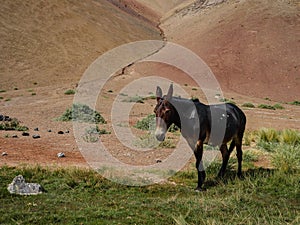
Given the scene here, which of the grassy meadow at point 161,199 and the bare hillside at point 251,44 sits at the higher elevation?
the bare hillside at point 251,44

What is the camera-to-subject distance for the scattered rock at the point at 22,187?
709 cm

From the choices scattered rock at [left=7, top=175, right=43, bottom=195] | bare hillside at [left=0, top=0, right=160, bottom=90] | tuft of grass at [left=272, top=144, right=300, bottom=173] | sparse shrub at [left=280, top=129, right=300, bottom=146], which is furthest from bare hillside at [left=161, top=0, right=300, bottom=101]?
scattered rock at [left=7, top=175, right=43, bottom=195]

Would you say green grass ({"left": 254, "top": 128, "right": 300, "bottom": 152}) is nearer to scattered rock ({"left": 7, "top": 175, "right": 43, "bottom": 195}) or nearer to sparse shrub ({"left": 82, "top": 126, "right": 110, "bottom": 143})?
sparse shrub ({"left": 82, "top": 126, "right": 110, "bottom": 143})

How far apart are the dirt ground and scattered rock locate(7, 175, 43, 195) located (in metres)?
8.41

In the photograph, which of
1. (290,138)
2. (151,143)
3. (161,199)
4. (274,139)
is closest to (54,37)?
(151,143)

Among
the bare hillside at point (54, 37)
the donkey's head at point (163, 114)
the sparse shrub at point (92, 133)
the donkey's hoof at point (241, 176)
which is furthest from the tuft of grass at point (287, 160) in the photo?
the bare hillside at point (54, 37)

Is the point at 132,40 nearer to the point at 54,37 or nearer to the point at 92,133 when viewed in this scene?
the point at 54,37

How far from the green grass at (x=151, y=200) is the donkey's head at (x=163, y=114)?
1.16 meters

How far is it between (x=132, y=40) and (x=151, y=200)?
175 ft

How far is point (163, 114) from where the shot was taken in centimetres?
716

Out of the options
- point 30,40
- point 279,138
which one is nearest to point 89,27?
point 30,40

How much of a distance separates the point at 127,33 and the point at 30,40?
1846 cm

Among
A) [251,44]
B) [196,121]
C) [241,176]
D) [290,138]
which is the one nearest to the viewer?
[196,121]

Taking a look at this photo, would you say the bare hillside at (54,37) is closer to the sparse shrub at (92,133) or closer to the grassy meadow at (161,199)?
the sparse shrub at (92,133)
